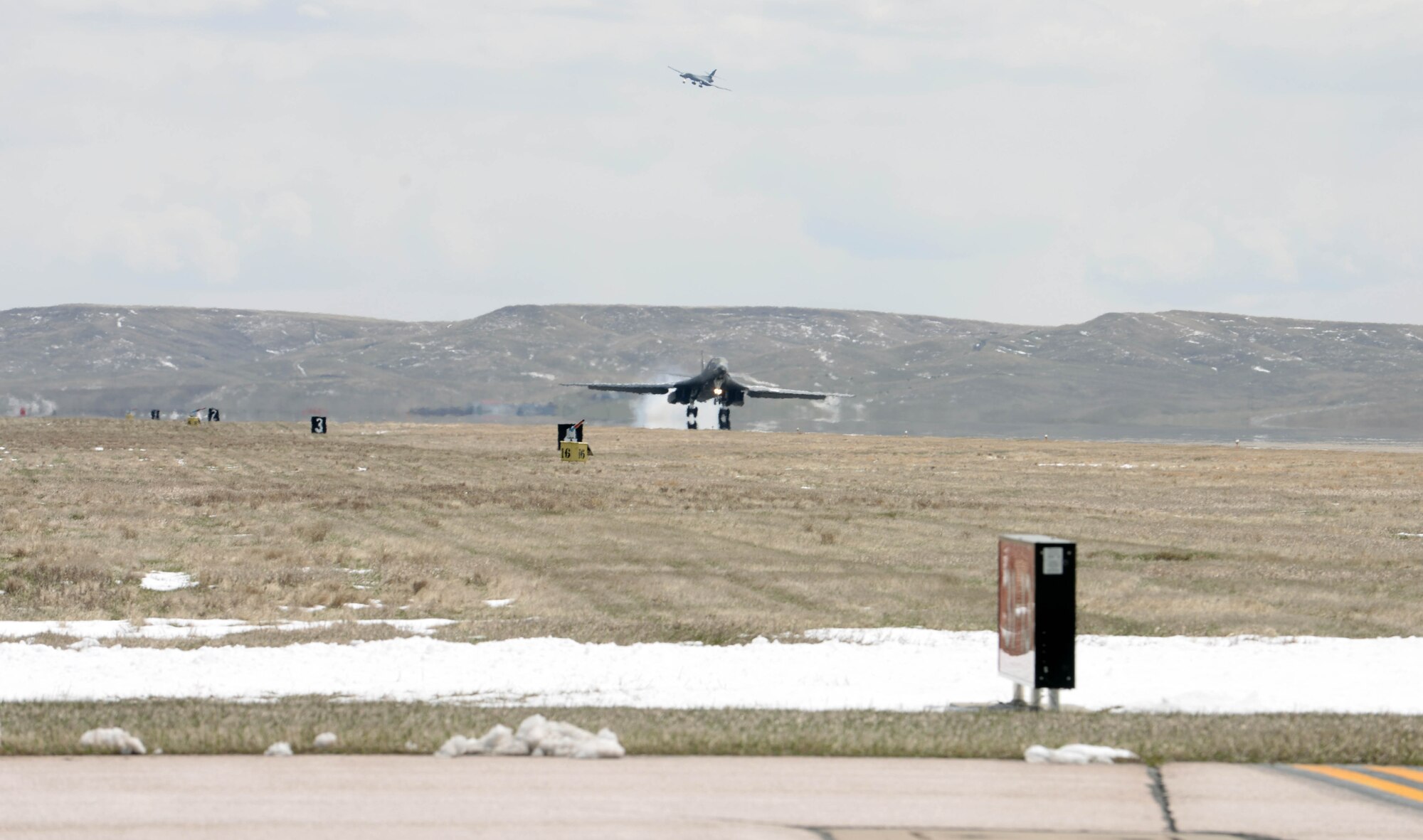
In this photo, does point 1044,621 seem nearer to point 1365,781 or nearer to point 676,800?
point 1365,781

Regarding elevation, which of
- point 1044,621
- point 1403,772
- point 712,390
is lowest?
point 1403,772

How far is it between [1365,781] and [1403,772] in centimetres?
51

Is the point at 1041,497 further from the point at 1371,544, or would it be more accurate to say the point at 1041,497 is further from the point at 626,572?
the point at 626,572

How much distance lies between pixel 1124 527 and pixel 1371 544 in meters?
5.74

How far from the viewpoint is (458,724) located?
959cm

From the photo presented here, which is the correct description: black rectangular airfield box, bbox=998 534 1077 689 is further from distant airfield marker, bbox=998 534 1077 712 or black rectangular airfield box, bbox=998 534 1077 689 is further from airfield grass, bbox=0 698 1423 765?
airfield grass, bbox=0 698 1423 765

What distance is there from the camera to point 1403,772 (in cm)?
876

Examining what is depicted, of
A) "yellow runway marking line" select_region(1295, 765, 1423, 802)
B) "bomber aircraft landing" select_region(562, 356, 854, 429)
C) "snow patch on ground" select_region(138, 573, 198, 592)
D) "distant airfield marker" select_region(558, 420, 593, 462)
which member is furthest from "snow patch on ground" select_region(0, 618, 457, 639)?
"bomber aircraft landing" select_region(562, 356, 854, 429)

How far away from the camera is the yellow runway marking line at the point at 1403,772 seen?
856 centimetres

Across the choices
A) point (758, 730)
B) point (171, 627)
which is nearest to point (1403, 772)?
point (758, 730)

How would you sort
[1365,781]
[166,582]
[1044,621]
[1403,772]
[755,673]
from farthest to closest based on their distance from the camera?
[166,582] < [755,673] < [1044,621] < [1403,772] < [1365,781]

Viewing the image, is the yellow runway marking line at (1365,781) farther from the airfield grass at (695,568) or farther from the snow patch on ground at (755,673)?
the snow patch on ground at (755,673)

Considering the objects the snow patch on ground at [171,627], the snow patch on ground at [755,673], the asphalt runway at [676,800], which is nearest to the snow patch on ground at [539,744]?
the asphalt runway at [676,800]

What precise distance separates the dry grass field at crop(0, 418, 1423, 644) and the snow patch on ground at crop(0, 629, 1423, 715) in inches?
54.2
